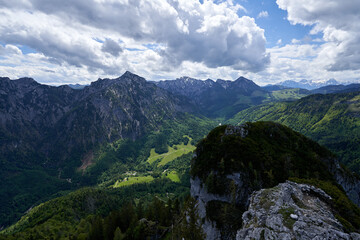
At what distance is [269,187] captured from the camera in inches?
1863

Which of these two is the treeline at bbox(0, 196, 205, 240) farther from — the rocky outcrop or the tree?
the rocky outcrop

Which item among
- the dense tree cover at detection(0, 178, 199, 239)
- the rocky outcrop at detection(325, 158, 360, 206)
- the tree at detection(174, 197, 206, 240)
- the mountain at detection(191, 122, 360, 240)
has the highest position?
the mountain at detection(191, 122, 360, 240)

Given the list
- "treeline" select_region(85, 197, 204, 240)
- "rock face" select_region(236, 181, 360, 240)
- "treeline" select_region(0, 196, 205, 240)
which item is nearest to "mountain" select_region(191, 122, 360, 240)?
"rock face" select_region(236, 181, 360, 240)

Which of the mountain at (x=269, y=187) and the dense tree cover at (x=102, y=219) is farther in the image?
the dense tree cover at (x=102, y=219)

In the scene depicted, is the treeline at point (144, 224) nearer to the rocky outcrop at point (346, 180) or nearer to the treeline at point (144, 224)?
the treeline at point (144, 224)

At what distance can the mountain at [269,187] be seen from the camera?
28203 mm

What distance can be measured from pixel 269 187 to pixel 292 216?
20931 mm

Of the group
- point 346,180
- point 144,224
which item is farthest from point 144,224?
point 346,180

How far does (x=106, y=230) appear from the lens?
8050 centimetres

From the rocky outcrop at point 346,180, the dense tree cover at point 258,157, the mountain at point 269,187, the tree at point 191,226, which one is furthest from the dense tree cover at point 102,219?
the rocky outcrop at point 346,180

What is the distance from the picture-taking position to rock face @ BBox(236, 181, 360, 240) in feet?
81.1

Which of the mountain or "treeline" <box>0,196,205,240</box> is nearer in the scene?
the mountain

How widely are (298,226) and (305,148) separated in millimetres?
58496

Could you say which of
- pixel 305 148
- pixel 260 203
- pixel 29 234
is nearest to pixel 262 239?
pixel 260 203
